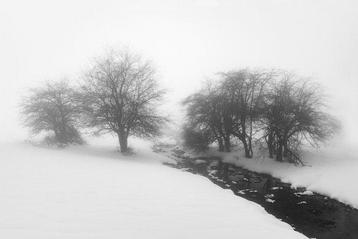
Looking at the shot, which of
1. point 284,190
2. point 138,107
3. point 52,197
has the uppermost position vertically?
point 138,107

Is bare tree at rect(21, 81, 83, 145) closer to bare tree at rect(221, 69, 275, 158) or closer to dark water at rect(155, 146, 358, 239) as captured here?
dark water at rect(155, 146, 358, 239)

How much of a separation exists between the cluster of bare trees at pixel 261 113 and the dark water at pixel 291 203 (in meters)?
4.68

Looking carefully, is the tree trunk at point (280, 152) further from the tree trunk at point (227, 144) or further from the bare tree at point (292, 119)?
the tree trunk at point (227, 144)

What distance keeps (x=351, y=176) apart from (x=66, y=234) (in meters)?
23.1

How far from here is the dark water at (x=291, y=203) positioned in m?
17.7

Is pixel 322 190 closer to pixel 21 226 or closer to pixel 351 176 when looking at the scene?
pixel 351 176

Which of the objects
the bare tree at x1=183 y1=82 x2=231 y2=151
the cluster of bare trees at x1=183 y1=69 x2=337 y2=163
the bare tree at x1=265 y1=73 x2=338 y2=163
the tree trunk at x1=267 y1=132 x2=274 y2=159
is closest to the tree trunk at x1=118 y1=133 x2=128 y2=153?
Result: the cluster of bare trees at x1=183 y1=69 x2=337 y2=163

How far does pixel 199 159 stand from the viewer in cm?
3784

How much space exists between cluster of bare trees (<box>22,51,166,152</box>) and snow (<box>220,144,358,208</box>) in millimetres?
11324

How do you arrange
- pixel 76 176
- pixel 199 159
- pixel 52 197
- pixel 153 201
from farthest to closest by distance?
1. pixel 199 159
2. pixel 76 176
3. pixel 153 201
4. pixel 52 197

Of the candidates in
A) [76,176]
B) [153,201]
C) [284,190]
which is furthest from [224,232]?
[284,190]

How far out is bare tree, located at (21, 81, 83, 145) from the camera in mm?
34562

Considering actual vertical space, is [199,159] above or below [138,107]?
below

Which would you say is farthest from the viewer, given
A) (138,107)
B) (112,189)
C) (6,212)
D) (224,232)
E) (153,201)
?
(138,107)
